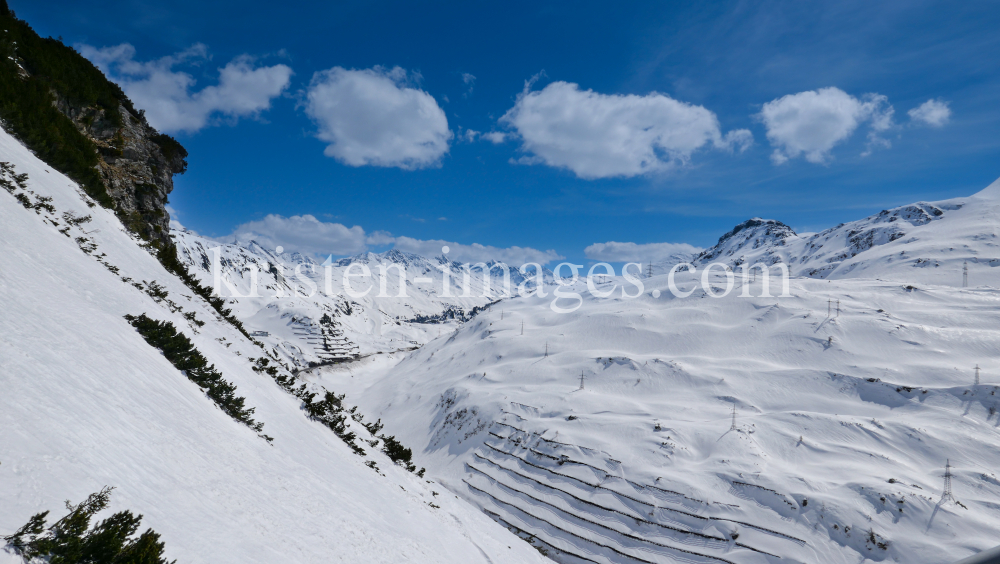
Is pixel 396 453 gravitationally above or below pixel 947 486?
below

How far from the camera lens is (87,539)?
462 cm

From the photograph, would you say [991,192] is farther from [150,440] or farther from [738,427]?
[150,440]

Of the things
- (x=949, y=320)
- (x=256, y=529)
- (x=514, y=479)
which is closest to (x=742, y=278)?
(x=949, y=320)

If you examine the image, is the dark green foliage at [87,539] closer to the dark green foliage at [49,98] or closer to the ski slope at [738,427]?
the dark green foliage at [49,98]

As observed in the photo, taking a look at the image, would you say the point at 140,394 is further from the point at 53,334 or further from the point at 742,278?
the point at 742,278

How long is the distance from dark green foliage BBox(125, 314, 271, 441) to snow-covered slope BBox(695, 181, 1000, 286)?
348 ft

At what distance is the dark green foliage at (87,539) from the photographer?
13.7ft

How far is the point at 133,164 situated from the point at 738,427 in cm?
4394

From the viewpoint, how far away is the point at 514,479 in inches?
1089

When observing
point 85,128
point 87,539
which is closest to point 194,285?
point 85,128

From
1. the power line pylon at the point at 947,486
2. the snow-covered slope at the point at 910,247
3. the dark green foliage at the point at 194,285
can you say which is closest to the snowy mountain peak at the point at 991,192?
the snow-covered slope at the point at 910,247

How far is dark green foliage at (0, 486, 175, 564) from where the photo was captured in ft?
13.7

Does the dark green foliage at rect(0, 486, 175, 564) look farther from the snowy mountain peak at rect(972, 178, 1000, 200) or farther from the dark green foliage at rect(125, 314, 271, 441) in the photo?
the snowy mountain peak at rect(972, 178, 1000, 200)

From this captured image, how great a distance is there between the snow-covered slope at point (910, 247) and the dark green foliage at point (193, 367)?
348 ft
